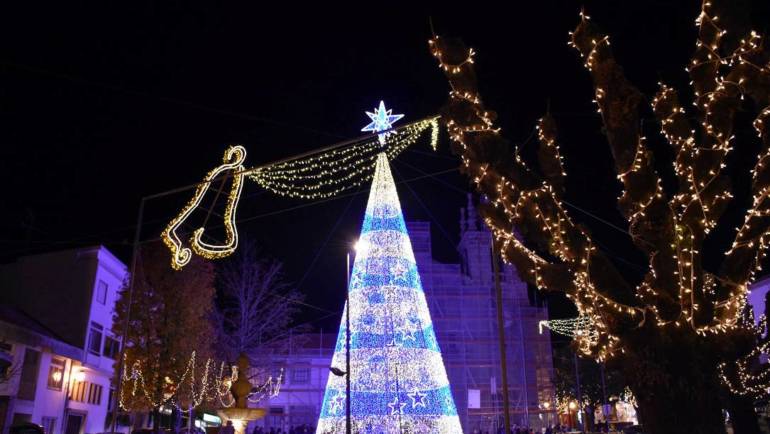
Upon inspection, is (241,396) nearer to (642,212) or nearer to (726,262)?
(642,212)

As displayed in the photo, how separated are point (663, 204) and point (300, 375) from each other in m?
53.3

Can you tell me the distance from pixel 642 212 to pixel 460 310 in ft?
139

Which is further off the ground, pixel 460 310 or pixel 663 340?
pixel 460 310

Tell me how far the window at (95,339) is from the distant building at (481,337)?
1681cm

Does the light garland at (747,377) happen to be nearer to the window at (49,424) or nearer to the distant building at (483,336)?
the window at (49,424)

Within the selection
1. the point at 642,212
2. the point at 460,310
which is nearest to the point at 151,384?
the point at 642,212

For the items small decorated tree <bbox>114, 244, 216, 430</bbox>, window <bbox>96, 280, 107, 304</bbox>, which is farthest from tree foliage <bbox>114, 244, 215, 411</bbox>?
window <bbox>96, 280, 107, 304</bbox>

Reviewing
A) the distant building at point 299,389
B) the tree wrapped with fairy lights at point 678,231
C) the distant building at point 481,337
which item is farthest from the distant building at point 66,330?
the tree wrapped with fairy lights at point 678,231

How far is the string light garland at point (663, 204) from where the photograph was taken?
9.79 meters

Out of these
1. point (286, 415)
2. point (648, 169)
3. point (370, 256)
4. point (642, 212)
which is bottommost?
point (286, 415)

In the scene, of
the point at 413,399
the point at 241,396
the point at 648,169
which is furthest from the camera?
the point at 413,399

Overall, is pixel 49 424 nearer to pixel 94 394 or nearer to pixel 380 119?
pixel 94 394

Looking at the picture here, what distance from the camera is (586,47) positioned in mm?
10414

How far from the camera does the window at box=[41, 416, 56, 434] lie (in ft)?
90.8
